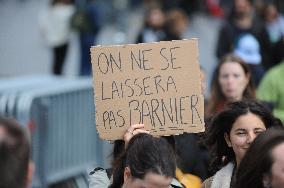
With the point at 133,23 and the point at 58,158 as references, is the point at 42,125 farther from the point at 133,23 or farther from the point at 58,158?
the point at 133,23

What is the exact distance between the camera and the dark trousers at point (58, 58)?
15.4m

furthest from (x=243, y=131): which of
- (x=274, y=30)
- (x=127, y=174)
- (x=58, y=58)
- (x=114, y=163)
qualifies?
(x=58, y=58)

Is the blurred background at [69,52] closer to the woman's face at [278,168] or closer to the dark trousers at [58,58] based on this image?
the dark trousers at [58,58]

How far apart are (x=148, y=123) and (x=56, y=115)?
3.83 meters

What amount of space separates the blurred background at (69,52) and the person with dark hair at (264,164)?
10.2ft

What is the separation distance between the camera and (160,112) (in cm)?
558

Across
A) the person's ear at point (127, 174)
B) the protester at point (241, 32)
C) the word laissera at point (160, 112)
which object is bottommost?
the person's ear at point (127, 174)

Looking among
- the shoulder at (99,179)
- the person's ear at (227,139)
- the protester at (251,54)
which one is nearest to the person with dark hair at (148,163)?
the shoulder at (99,179)

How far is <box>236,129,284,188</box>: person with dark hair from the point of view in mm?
4266

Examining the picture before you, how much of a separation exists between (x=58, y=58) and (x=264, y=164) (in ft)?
37.5

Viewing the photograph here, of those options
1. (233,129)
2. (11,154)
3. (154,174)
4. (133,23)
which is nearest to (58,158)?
(233,129)

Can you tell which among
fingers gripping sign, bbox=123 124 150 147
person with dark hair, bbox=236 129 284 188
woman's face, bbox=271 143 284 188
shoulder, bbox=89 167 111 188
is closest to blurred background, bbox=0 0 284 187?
shoulder, bbox=89 167 111 188

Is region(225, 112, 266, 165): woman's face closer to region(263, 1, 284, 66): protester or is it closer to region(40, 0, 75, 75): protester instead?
region(263, 1, 284, 66): protester

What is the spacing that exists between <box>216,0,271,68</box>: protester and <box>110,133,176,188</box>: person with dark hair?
22.3 feet
